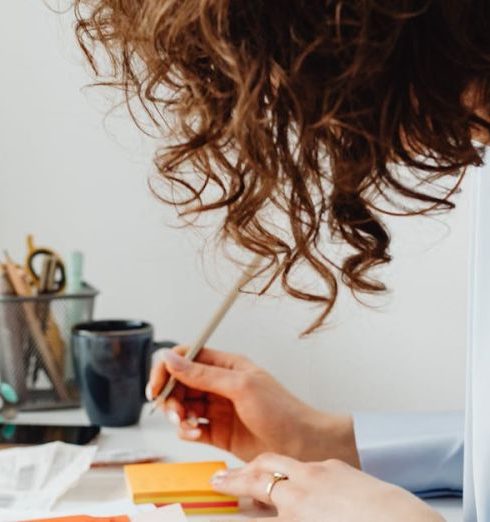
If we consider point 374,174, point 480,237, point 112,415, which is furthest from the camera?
point 112,415

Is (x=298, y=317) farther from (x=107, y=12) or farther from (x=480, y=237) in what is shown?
(x=107, y=12)

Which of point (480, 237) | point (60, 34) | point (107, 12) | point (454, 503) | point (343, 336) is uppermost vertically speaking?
point (60, 34)

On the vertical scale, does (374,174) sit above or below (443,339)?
above

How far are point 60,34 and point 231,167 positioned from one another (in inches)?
31.6

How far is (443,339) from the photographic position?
131cm

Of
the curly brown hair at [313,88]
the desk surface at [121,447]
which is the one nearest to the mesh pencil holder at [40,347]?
the desk surface at [121,447]

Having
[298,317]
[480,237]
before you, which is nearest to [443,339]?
[298,317]

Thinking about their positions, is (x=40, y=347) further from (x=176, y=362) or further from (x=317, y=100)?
(x=317, y=100)

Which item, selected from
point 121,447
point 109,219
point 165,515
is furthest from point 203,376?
point 109,219

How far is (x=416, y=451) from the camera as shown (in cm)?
101

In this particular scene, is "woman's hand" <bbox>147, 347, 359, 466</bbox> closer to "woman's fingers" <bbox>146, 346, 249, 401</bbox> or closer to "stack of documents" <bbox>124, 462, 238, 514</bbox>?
"woman's fingers" <bbox>146, 346, 249, 401</bbox>

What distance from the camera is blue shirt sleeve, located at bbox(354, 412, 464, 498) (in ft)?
3.24

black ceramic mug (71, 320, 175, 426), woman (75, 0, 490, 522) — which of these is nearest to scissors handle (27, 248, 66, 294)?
black ceramic mug (71, 320, 175, 426)

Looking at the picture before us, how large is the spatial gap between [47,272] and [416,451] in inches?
20.5
